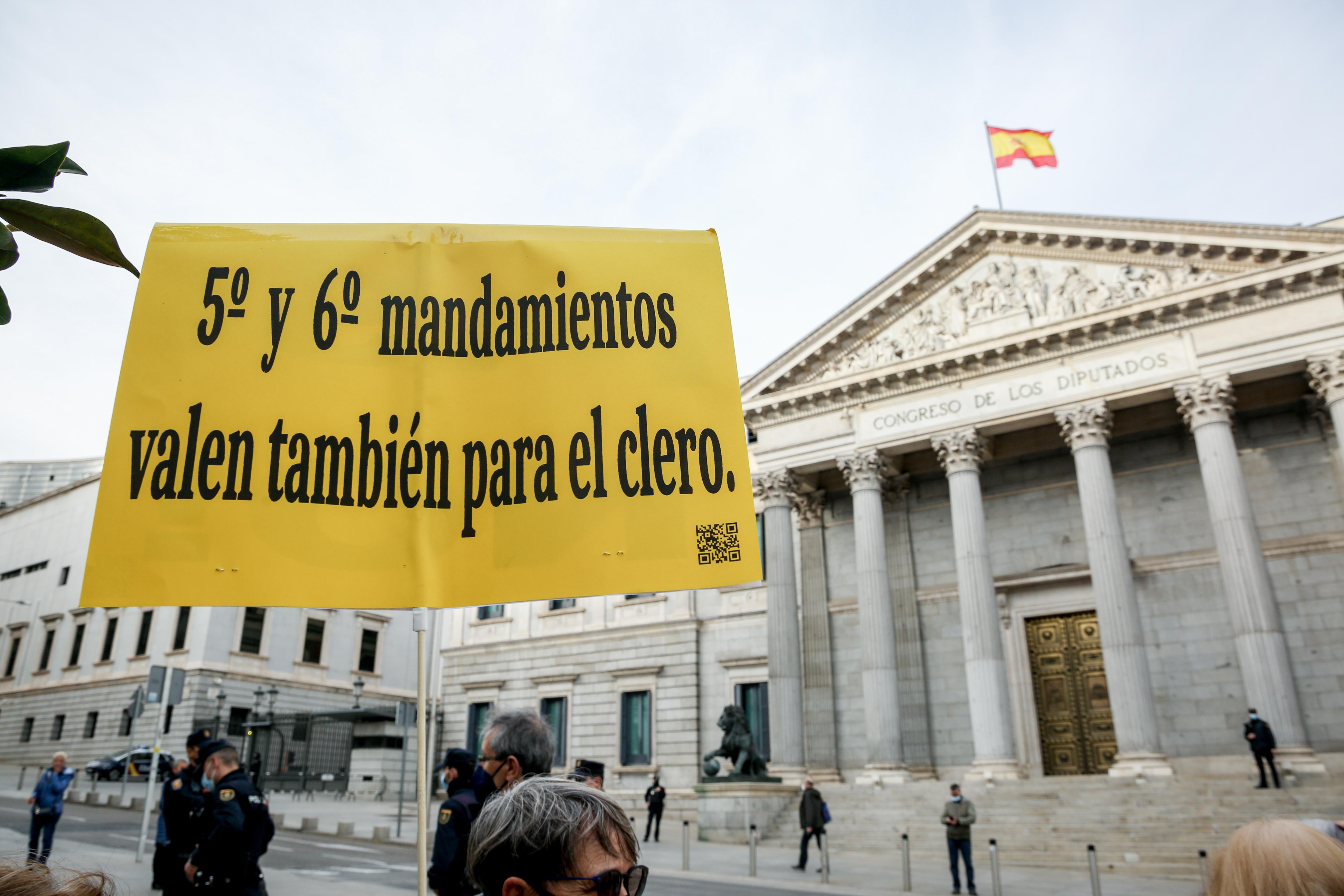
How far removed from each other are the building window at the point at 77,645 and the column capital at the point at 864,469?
39176 millimetres

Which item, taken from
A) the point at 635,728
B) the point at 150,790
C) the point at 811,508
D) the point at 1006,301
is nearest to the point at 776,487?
the point at 811,508

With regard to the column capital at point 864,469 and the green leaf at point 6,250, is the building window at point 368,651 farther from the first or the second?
the green leaf at point 6,250

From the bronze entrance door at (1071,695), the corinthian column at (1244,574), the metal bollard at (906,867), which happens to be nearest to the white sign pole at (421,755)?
the metal bollard at (906,867)

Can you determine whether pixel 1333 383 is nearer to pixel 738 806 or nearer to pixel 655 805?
pixel 738 806

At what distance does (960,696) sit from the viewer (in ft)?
83.1

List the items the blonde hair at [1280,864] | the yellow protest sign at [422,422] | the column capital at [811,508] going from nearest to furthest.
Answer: the blonde hair at [1280,864] < the yellow protest sign at [422,422] < the column capital at [811,508]

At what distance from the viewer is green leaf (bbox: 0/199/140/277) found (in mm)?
2109

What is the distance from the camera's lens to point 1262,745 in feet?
58.2

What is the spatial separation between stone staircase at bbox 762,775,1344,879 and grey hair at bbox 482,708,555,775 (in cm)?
1465

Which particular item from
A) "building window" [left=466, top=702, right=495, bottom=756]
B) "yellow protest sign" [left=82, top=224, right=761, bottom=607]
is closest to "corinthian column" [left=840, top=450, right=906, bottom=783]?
"building window" [left=466, top=702, right=495, bottom=756]

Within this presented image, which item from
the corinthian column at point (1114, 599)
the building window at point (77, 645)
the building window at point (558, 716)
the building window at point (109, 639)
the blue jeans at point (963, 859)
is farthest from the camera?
the building window at point (77, 645)

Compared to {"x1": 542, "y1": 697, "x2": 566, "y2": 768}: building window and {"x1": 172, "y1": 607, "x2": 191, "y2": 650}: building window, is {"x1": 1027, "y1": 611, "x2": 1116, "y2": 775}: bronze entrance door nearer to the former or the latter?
{"x1": 542, "y1": 697, "x2": 566, "y2": 768}: building window

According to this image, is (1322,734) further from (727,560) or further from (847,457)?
(727,560)

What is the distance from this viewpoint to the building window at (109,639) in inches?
1662
